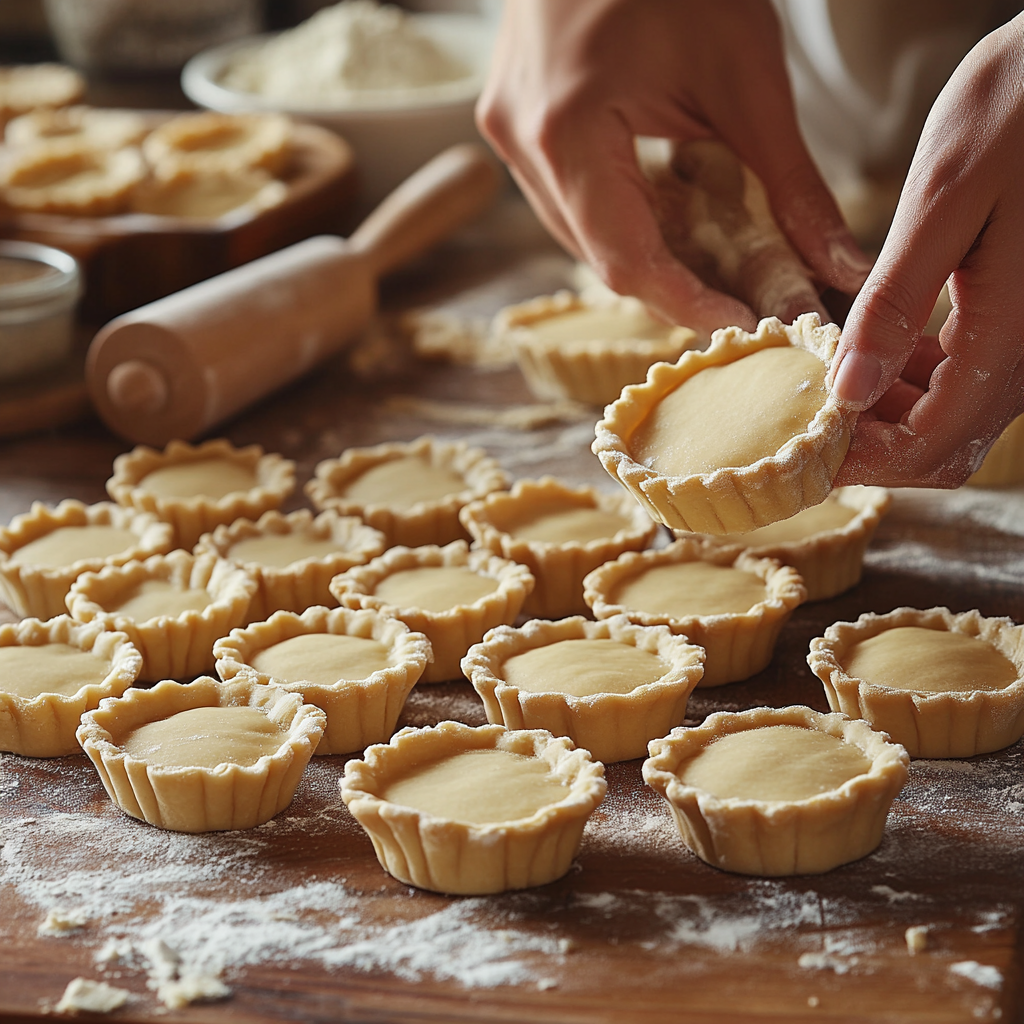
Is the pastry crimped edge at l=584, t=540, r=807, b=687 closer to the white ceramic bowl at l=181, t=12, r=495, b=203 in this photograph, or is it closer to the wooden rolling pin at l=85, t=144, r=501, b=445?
the wooden rolling pin at l=85, t=144, r=501, b=445

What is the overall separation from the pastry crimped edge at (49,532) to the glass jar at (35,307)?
0.65 metres

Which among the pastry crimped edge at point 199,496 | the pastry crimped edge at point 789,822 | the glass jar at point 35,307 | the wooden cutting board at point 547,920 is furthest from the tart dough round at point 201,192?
the pastry crimped edge at point 789,822

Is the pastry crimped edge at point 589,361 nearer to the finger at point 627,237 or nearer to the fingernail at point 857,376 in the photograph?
the finger at point 627,237

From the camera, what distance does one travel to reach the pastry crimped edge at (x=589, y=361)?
387 cm

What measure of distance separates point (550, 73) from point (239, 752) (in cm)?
179

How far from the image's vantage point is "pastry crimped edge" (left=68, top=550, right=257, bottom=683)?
279 centimetres

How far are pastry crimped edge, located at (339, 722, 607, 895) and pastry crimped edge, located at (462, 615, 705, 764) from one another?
7.3 inches

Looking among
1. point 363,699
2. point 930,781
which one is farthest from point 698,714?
point 363,699

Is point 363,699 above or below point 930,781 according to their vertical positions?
above

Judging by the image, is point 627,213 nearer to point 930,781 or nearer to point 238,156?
point 930,781

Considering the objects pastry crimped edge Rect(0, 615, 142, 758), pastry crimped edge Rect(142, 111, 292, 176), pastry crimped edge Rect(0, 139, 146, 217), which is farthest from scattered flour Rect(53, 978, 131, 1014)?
pastry crimped edge Rect(142, 111, 292, 176)

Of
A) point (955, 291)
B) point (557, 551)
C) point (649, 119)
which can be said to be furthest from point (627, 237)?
point (955, 291)

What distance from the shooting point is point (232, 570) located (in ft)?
9.82

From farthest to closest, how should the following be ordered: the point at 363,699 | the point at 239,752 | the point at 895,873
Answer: the point at 363,699, the point at 239,752, the point at 895,873
